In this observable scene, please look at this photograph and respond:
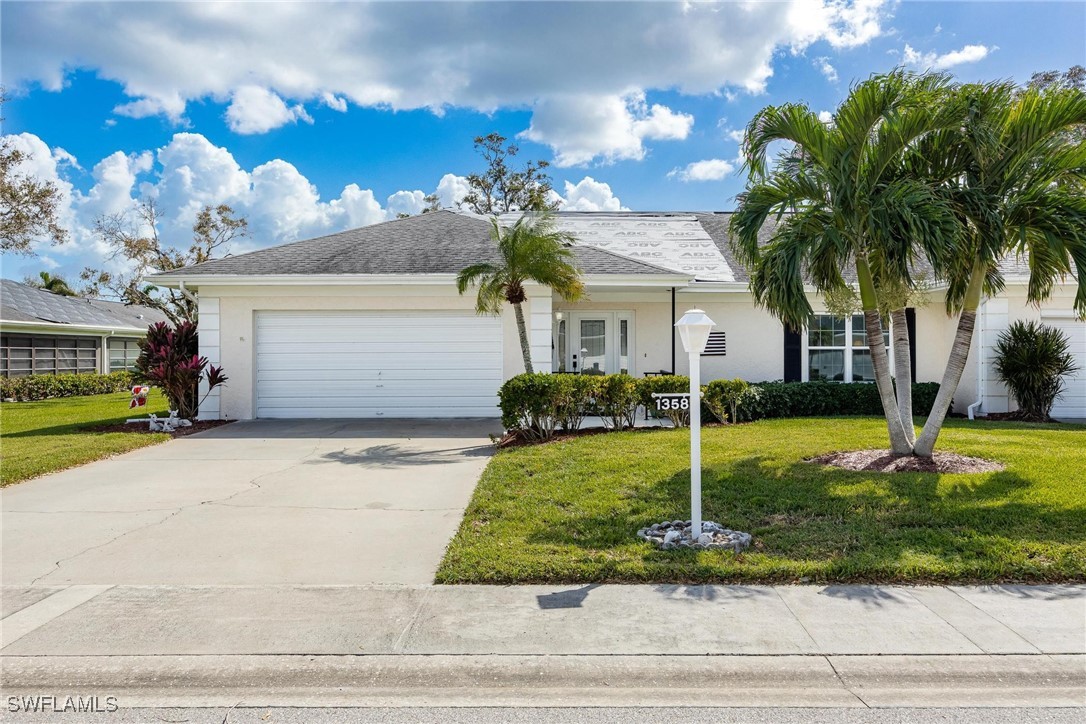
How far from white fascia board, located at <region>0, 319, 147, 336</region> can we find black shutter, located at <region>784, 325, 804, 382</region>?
22.7 metres

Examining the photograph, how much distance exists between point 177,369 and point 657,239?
12189mm

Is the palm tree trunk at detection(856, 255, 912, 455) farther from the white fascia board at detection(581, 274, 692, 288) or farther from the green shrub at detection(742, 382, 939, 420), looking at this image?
the white fascia board at detection(581, 274, 692, 288)

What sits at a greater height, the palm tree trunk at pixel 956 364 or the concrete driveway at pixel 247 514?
the palm tree trunk at pixel 956 364

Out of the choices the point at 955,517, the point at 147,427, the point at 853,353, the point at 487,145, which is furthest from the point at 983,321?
the point at 487,145

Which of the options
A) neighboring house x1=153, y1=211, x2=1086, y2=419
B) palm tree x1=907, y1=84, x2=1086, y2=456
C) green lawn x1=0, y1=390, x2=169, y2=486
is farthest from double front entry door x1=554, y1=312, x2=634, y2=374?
green lawn x1=0, y1=390, x2=169, y2=486

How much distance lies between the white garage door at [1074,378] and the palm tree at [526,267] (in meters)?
10.7

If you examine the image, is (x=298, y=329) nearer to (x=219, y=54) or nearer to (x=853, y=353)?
(x=219, y=54)

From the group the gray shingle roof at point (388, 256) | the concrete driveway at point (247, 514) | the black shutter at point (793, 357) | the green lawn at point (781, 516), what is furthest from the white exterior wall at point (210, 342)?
the black shutter at point (793, 357)

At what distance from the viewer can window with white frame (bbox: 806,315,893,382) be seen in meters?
14.2

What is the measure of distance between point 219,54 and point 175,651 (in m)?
10.2

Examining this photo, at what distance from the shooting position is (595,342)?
49.2 ft

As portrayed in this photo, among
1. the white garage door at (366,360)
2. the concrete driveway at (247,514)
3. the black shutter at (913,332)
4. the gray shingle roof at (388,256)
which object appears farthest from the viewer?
the black shutter at (913,332)

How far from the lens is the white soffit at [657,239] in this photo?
15.3 m

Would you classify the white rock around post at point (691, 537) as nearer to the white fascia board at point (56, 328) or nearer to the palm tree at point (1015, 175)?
the palm tree at point (1015, 175)
